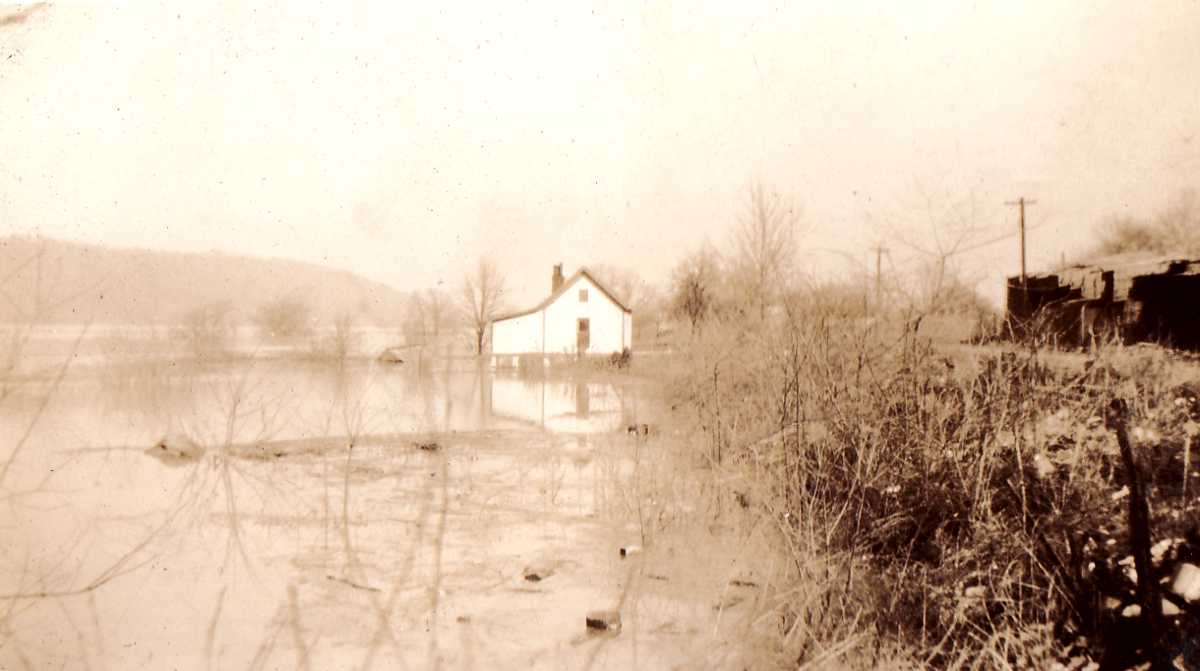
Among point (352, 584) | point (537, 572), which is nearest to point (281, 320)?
point (352, 584)

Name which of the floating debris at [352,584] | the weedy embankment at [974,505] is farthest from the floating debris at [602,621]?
the floating debris at [352,584]

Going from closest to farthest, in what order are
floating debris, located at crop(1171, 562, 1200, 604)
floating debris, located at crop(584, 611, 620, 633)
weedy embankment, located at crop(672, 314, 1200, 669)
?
floating debris, located at crop(1171, 562, 1200, 604) → weedy embankment, located at crop(672, 314, 1200, 669) → floating debris, located at crop(584, 611, 620, 633)

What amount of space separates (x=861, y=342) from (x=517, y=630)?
2.46 metres

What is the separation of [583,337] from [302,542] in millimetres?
11906

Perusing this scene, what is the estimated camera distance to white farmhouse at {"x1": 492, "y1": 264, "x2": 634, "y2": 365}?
48.5ft

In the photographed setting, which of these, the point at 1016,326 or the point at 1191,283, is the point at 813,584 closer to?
the point at 1016,326

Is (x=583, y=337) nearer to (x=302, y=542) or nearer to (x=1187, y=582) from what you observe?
(x=302, y=542)

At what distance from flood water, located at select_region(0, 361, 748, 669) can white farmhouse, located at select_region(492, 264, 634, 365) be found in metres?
6.83

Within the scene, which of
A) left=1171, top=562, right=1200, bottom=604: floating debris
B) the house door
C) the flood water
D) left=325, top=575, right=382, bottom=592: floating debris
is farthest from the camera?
the house door

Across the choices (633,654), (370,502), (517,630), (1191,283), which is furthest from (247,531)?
(1191,283)

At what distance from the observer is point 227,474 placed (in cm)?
635

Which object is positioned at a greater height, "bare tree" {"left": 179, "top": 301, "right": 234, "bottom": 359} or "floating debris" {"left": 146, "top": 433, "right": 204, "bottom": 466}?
"bare tree" {"left": 179, "top": 301, "right": 234, "bottom": 359}

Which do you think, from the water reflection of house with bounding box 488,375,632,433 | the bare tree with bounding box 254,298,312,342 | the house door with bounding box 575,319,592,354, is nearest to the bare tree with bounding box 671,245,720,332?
the water reflection of house with bounding box 488,375,632,433

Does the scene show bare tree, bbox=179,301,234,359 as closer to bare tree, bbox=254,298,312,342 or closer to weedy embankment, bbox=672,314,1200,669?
bare tree, bbox=254,298,312,342
